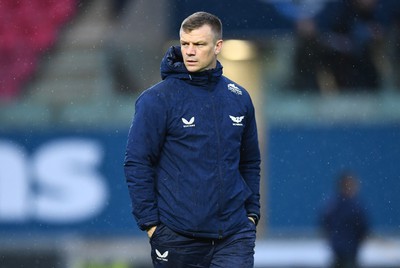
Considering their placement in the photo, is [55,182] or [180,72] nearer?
[180,72]

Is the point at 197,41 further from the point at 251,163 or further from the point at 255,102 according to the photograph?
the point at 255,102

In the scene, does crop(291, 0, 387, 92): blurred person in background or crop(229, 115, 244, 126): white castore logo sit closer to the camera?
crop(229, 115, 244, 126): white castore logo

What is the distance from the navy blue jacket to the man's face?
1.6 inches

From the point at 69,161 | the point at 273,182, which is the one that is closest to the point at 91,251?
the point at 69,161

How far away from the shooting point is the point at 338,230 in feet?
21.5

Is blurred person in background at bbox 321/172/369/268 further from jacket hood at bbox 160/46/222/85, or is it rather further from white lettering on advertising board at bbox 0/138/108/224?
jacket hood at bbox 160/46/222/85

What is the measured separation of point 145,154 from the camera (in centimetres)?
367

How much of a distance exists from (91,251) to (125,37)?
1.43 m

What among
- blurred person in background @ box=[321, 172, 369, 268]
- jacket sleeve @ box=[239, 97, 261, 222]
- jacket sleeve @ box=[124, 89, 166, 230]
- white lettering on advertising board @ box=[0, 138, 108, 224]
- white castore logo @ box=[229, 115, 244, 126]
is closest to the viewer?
jacket sleeve @ box=[124, 89, 166, 230]

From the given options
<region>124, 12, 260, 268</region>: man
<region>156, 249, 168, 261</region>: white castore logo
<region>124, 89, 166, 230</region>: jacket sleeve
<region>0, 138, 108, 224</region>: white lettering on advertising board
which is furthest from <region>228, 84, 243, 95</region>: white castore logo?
<region>0, 138, 108, 224</region>: white lettering on advertising board

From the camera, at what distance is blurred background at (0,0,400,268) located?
21.5 feet

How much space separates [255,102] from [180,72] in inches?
113

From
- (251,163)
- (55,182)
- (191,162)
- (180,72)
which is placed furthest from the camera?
(55,182)

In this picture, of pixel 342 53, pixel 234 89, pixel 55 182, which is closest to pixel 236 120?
pixel 234 89
